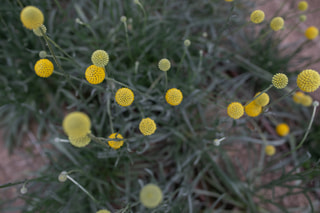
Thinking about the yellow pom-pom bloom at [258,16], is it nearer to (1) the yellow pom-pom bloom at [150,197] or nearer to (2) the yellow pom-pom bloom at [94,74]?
(2) the yellow pom-pom bloom at [94,74]

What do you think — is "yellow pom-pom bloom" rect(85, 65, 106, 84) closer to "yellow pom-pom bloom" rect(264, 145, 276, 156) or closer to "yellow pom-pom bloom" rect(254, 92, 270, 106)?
"yellow pom-pom bloom" rect(254, 92, 270, 106)

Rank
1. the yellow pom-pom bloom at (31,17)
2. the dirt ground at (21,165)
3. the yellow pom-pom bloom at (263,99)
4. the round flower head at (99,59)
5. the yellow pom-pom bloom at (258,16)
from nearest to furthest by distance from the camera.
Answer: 1. the yellow pom-pom bloom at (31,17)
2. the round flower head at (99,59)
3. the yellow pom-pom bloom at (263,99)
4. the yellow pom-pom bloom at (258,16)
5. the dirt ground at (21,165)

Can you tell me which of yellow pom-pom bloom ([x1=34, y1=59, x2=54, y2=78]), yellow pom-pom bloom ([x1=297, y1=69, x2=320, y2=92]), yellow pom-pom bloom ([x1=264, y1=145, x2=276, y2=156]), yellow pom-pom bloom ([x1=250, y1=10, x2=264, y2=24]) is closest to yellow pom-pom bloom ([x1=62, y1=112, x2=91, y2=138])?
yellow pom-pom bloom ([x1=34, y1=59, x2=54, y2=78])

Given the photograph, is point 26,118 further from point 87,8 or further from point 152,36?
point 152,36

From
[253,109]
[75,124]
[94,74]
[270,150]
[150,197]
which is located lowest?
[270,150]

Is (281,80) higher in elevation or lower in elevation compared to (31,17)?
lower

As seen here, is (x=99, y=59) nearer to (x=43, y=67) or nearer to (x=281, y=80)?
(x=43, y=67)

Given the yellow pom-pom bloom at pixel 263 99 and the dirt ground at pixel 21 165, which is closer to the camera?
the yellow pom-pom bloom at pixel 263 99

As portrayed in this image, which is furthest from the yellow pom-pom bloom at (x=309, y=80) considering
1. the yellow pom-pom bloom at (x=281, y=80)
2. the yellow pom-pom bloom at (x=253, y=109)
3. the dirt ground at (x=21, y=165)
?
the dirt ground at (x=21, y=165)

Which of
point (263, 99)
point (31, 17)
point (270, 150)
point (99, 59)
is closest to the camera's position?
point (31, 17)

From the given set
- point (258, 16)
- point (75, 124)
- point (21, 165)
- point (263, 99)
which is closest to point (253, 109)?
point (263, 99)

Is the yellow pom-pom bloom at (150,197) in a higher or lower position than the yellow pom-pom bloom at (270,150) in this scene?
higher

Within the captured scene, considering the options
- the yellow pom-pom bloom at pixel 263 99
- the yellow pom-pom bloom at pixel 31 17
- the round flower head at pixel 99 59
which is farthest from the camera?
the yellow pom-pom bloom at pixel 263 99
